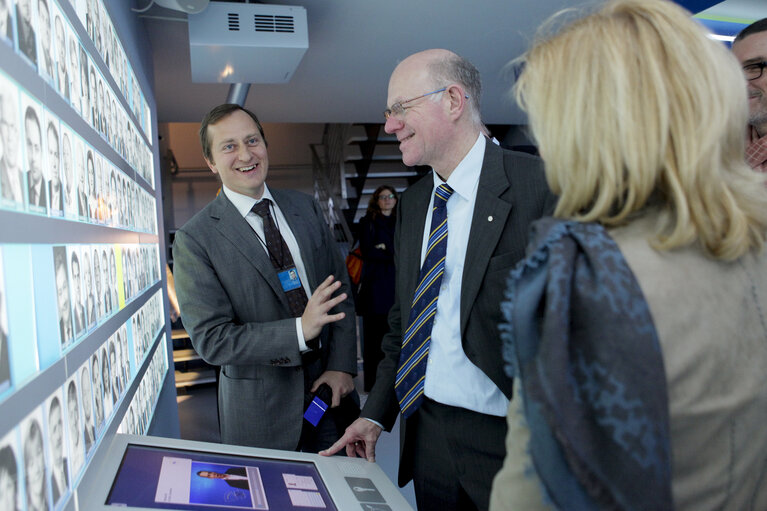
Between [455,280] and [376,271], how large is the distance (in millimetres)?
3419

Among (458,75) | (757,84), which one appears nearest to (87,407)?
(458,75)

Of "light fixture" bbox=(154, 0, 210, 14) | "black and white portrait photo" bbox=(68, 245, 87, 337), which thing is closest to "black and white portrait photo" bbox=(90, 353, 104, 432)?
"black and white portrait photo" bbox=(68, 245, 87, 337)

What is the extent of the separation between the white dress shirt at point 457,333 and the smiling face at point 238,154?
0.75m

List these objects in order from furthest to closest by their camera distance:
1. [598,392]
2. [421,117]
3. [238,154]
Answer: [238,154]
[421,117]
[598,392]

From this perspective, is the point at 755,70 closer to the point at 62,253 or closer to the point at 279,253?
the point at 279,253

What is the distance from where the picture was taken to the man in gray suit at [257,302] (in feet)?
5.62

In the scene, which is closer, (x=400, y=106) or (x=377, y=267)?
(x=400, y=106)

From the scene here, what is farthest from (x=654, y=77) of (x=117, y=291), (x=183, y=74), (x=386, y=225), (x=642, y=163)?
(x=183, y=74)

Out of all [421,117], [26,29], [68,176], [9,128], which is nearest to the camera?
[9,128]

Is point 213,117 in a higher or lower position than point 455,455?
higher

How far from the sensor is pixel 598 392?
64cm

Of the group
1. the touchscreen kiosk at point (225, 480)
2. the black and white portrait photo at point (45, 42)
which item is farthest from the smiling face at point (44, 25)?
the touchscreen kiosk at point (225, 480)

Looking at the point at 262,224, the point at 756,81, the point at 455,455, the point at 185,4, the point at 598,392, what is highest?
the point at 185,4

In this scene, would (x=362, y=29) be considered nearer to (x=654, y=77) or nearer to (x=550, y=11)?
(x=550, y=11)
